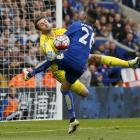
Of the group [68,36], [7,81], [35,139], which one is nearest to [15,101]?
[7,81]

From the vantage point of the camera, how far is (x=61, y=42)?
45.0ft

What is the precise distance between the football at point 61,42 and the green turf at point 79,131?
162 cm

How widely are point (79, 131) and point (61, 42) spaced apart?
1.75 metres

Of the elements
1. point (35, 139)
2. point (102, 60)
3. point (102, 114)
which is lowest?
point (102, 114)

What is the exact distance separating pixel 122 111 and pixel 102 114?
605 millimetres

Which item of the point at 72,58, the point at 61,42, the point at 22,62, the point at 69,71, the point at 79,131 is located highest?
the point at 61,42

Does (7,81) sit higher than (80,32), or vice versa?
(80,32)

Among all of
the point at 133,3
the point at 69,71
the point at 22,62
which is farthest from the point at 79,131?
the point at 133,3

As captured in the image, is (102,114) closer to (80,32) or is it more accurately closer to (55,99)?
(55,99)

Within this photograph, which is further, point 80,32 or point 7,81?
point 7,81

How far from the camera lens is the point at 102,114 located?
66.5 ft

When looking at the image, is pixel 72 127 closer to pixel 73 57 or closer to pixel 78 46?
pixel 73 57

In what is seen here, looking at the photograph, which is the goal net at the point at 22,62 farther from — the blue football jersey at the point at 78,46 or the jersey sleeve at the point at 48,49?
the blue football jersey at the point at 78,46

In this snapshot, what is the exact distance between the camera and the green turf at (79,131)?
39.9 ft
